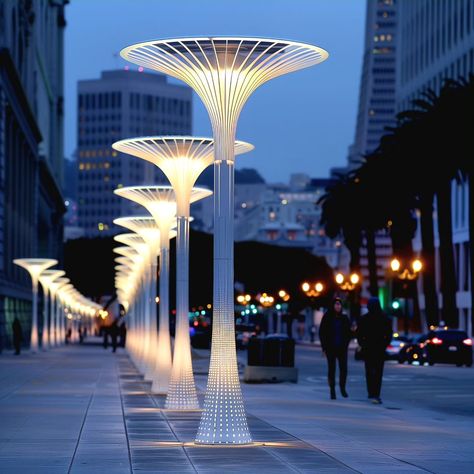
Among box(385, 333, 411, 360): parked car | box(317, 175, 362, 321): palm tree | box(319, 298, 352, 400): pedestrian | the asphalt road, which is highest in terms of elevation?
box(317, 175, 362, 321): palm tree

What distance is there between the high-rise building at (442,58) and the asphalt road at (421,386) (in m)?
49.4

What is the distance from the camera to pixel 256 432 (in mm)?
17922

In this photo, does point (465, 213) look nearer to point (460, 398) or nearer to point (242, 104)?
point (460, 398)

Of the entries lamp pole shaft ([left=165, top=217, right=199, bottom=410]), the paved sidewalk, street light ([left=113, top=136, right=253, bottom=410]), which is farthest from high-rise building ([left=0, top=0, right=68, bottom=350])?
lamp pole shaft ([left=165, top=217, right=199, bottom=410])

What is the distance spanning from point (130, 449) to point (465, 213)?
9116cm

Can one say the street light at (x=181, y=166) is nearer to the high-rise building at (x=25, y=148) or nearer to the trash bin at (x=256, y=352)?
the trash bin at (x=256, y=352)

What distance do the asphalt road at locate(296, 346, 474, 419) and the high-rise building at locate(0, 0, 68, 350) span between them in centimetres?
2824

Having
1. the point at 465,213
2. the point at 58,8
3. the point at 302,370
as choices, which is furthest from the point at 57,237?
the point at 302,370

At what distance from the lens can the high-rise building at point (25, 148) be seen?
7106cm

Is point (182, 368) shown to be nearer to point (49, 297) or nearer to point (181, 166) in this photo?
point (181, 166)

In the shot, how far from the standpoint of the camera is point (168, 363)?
30.0 meters

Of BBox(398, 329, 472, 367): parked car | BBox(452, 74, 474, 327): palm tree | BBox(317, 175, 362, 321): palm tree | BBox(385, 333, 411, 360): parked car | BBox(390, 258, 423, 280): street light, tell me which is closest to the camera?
BBox(398, 329, 472, 367): parked car

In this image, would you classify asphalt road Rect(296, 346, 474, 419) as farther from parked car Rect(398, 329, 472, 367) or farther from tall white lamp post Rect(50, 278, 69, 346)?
tall white lamp post Rect(50, 278, 69, 346)

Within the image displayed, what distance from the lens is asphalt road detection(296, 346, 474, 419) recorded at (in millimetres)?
25953
